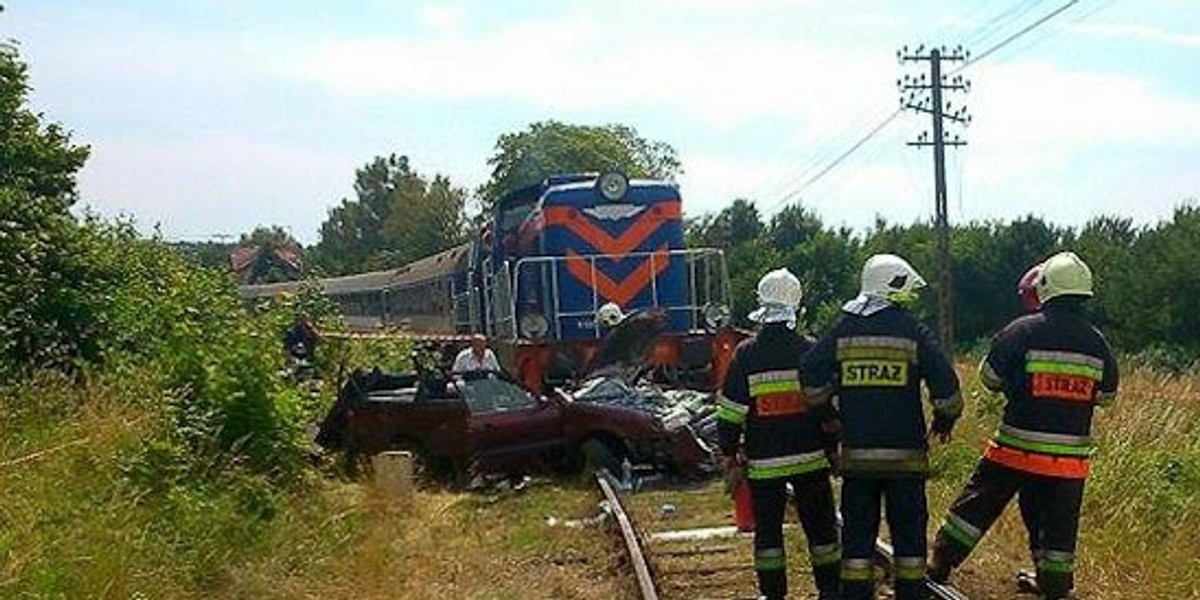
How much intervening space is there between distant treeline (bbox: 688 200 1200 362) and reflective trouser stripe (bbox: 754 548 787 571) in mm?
44619

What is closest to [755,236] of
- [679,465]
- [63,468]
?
[679,465]

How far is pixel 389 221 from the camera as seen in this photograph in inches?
3903

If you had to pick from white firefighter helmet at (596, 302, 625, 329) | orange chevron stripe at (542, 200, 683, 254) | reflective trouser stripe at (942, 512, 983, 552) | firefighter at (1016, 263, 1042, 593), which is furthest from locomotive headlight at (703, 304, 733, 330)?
reflective trouser stripe at (942, 512, 983, 552)

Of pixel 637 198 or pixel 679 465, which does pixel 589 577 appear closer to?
pixel 679 465

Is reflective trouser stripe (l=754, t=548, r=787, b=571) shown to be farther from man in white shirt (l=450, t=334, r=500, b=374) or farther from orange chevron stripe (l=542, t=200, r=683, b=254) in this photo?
orange chevron stripe (l=542, t=200, r=683, b=254)

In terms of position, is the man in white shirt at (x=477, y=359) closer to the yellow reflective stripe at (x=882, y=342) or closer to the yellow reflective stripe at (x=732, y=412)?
the yellow reflective stripe at (x=732, y=412)

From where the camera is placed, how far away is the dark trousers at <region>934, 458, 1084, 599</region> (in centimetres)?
719

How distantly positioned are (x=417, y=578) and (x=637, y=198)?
9205 millimetres

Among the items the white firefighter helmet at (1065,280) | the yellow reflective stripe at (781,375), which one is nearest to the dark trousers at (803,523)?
the yellow reflective stripe at (781,375)

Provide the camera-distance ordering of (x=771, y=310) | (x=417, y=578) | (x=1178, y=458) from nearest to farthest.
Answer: (x=771, y=310), (x=417, y=578), (x=1178, y=458)

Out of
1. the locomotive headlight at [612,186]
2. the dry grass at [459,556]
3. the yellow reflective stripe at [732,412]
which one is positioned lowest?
the dry grass at [459,556]

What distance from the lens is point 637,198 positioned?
1788 centimetres

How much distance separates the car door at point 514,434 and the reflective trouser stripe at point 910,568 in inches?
272

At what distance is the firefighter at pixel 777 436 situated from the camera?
24.0 ft
